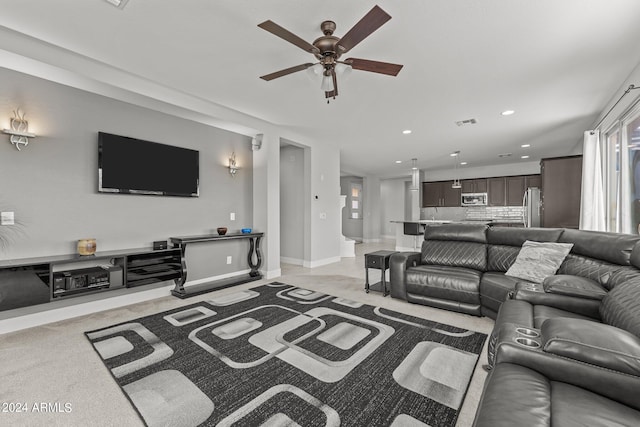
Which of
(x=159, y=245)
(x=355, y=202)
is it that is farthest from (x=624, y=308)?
(x=355, y=202)

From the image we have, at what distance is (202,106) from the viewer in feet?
12.8

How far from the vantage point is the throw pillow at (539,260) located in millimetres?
2705

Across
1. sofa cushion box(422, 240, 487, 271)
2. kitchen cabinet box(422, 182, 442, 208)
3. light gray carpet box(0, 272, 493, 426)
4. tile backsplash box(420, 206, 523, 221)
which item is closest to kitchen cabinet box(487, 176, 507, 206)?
tile backsplash box(420, 206, 523, 221)

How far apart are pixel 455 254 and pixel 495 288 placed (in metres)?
0.86

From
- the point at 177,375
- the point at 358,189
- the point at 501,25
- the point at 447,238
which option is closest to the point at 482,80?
the point at 501,25

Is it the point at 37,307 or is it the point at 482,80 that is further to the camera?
the point at 482,80

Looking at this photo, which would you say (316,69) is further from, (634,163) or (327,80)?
(634,163)

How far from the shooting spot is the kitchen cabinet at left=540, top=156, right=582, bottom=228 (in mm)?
4887

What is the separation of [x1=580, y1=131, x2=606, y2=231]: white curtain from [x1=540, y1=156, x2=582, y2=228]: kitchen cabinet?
670mm

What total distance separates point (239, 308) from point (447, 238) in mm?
2852

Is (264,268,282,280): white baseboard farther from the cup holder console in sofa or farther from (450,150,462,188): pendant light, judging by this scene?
(450,150,462,188): pendant light

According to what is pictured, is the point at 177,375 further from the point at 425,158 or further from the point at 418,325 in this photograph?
the point at 425,158

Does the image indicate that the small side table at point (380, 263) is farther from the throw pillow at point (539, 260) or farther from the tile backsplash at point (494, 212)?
the tile backsplash at point (494, 212)

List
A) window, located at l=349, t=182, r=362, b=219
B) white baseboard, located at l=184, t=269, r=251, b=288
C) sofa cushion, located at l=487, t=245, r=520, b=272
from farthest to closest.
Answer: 1. window, located at l=349, t=182, r=362, b=219
2. white baseboard, located at l=184, t=269, r=251, b=288
3. sofa cushion, located at l=487, t=245, r=520, b=272
